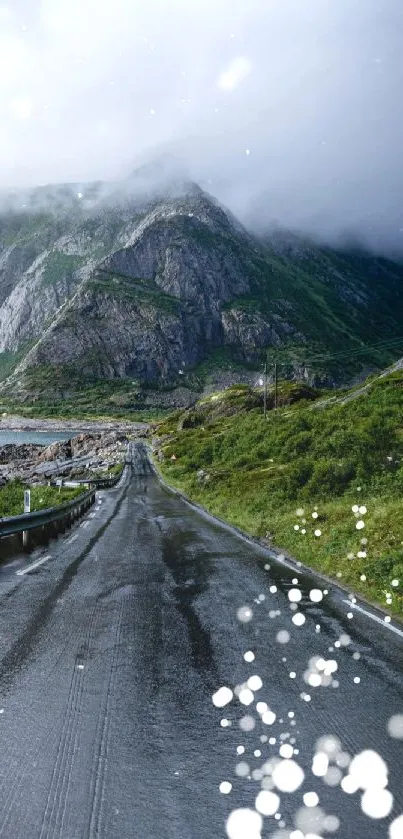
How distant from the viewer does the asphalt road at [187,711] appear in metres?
3.80

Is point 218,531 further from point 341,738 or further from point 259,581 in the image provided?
point 341,738

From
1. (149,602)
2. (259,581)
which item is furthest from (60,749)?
(259,581)

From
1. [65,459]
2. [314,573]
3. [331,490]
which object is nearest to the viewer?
[314,573]

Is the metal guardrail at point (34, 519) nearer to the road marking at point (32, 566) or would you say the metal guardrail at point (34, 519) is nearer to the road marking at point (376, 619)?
the road marking at point (32, 566)

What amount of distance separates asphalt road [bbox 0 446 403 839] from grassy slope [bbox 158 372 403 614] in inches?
91.7

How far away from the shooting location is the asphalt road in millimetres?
3799

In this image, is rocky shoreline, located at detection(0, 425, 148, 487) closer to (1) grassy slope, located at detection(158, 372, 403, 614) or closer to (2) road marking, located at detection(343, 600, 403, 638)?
(1) grassy slope, located at detection(158, 372, 403, 614)

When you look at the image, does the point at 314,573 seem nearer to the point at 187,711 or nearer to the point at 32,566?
the point at 32,566

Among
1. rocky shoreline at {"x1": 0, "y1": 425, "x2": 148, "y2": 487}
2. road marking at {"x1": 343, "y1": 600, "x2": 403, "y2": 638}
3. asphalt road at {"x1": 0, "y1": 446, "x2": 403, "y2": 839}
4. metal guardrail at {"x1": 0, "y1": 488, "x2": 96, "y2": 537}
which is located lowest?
road marking at {"x1": 343, "y1": 600, "x2": 403, "y2": 638}

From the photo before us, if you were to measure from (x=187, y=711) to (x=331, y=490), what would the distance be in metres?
17.0

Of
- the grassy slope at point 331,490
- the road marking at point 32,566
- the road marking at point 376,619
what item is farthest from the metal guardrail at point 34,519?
the road marking at point 376,619

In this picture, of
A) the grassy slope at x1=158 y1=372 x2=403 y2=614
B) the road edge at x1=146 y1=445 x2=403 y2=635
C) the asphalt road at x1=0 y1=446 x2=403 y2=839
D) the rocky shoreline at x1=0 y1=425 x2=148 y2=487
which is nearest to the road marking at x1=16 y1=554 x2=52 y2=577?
the asphalt road at x1=0 y1=446 x2=403 y2=839

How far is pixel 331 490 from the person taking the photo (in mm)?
21609

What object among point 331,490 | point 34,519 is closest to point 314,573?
point 34,519
